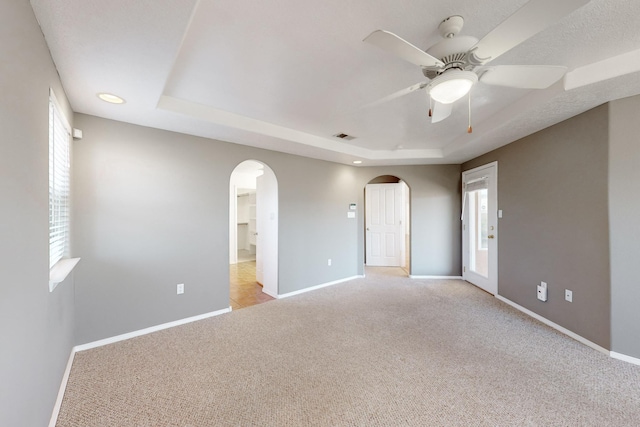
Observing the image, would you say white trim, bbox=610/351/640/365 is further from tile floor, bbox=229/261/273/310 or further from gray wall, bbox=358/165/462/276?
tile floor, bbox=229/261/273/310

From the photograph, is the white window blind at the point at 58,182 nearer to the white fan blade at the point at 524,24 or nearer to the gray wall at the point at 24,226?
the gray wall at the point at 24,226

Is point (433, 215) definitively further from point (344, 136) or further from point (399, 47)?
point (399, 47)

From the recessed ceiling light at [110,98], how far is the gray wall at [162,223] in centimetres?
51

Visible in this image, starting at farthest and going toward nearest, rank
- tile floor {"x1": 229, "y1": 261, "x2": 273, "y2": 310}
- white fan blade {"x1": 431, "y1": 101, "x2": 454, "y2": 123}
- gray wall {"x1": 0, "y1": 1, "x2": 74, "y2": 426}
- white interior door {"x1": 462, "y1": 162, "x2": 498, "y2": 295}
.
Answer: white interior door {"x1": 462, "y1": 162, "x2": 498, "y2": 295} < tile floor {"x1": 229, "y1": 261, "x2": 273, "y2": 310} < white fan blade {"x1": 431, "y1": 101, "x2": 454, "y2": 123} < gray wall {"x1": 0, "y1": 1, "x2": 74, "y2": 426}

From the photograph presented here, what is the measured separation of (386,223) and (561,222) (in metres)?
3.73

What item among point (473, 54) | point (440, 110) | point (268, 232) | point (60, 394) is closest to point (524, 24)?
point (473, 54)

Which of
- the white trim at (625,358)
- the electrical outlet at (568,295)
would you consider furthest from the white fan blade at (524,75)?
the white trim at (625,358)

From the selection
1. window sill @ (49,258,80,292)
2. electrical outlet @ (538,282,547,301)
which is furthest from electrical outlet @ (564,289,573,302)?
window sill @ (49,258,80,292)

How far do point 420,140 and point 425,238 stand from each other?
2079 mm

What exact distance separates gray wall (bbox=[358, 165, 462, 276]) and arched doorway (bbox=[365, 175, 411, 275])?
1197 mm

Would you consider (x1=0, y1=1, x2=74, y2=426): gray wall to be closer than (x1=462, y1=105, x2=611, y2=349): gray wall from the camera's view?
Yes

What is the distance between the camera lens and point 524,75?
62.0 inches

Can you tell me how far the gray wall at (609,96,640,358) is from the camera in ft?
7.26

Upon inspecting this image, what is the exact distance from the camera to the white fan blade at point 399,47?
1.20m
